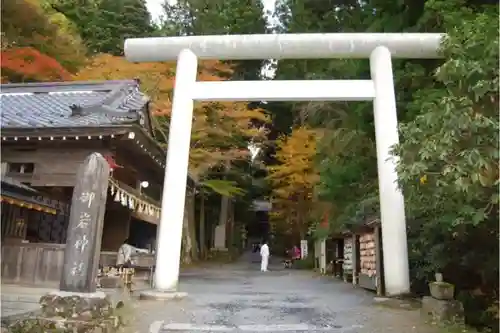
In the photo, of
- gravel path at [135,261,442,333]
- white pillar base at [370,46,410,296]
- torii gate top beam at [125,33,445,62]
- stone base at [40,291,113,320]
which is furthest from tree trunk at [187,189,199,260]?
stone base at [40,291,113,320]

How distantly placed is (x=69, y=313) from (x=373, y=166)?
40.1 feet

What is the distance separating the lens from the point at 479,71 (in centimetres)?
561

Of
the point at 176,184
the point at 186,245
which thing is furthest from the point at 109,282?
the point at 186,245

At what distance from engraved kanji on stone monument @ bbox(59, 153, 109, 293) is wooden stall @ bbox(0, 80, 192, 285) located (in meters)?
3.49

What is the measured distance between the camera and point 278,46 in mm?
11570

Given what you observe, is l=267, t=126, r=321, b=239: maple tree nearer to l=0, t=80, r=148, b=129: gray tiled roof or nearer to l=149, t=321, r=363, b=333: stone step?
l=0, t=80, r=148, b=129: gray tiled roof

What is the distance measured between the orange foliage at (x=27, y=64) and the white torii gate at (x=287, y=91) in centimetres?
1150

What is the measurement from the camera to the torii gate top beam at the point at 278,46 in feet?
37.2

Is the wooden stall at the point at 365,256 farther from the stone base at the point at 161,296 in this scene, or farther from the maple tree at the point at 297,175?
the maple tree at the point at 297,175

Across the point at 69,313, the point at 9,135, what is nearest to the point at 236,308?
the point at 69,313

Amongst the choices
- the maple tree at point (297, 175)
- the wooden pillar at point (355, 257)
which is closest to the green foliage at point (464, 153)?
the wooden pillar at point (355, 257)

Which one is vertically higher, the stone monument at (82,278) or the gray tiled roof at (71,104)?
the gray tiled roof at (71,104)

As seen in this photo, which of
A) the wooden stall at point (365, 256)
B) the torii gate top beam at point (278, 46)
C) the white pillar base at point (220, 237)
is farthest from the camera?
the white pillar base at point (220, 237)

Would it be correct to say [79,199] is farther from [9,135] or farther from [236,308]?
[9,135]
